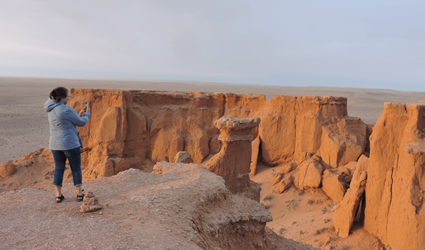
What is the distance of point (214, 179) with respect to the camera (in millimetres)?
5926

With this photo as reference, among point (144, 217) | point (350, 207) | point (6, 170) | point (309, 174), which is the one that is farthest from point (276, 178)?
point (6, 170)

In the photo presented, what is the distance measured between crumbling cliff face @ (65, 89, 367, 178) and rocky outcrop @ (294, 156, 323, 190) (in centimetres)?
98

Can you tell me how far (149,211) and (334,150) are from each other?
11.3m

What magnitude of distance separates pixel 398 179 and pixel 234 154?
4.48 m

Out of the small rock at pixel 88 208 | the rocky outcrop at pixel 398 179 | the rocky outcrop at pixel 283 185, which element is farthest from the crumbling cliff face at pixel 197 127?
the small rock at pixel 88 208

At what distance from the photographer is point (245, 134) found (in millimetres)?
9625

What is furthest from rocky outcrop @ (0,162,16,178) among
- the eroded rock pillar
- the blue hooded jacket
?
the blue hooded jacket

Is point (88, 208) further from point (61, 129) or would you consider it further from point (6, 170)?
point (6, 170)

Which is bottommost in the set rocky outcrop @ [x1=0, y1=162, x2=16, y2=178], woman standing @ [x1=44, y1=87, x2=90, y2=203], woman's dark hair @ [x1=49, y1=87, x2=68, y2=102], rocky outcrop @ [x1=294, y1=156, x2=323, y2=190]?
rocky outcrop @ [x1=0, y1=162, x2=16, y2=178]

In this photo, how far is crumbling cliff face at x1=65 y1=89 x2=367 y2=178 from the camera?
47.0 ft

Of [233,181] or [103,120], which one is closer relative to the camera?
[233,181]

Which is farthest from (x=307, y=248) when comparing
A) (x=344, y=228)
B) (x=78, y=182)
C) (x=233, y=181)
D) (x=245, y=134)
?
(x=78, y=182)

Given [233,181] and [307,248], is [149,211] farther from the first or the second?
[233,181]

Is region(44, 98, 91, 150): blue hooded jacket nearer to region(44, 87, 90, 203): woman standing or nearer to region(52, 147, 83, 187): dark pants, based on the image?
region(44, 87, 90, 203): woman standing
